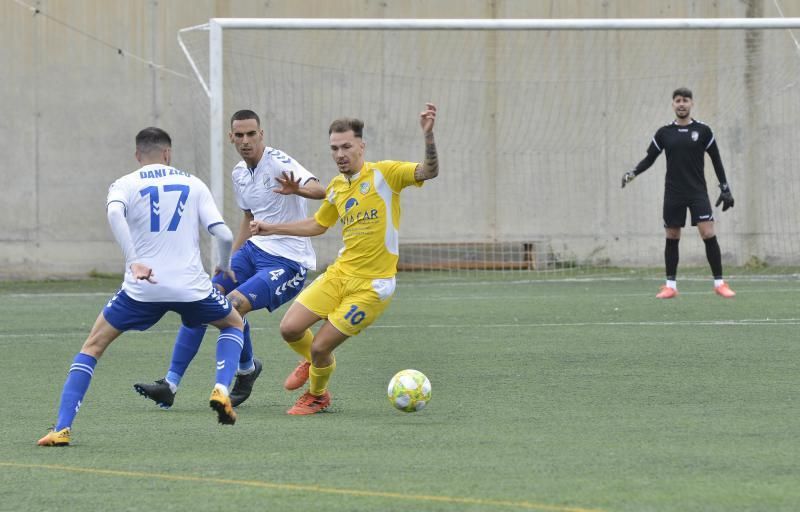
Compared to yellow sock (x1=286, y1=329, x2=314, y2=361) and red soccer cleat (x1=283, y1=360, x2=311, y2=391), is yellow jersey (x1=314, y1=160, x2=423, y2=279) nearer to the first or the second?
yellow sock (x1=286, y1=329, x2=314, y2=361)

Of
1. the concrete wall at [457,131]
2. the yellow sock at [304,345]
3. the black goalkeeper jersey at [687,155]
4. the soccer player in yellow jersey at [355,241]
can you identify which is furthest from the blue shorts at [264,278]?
the concrete wall at [457,131]

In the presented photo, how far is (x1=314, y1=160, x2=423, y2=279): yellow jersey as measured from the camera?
7.74 metres

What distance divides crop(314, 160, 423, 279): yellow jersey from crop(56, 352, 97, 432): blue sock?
1.81 meters

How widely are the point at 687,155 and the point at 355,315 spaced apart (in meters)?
7.27

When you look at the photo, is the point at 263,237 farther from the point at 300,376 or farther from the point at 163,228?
the point at 163,228

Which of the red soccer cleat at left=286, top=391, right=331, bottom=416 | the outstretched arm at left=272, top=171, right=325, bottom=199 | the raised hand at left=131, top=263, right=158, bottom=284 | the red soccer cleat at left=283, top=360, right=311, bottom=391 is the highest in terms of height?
the outstretched arm at left=272, top=171, right=325, bottom=199

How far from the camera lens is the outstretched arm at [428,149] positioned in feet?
24.0

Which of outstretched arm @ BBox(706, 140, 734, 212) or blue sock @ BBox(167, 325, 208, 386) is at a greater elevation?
outstretched arm @ BBox(706, 140, 734, 212)

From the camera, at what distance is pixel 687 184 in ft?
45.8

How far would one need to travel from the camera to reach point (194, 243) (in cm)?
676

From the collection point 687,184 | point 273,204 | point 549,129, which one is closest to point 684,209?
point 687,184

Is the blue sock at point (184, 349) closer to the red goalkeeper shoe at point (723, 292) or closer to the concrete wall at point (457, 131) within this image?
the red goalkeeper shoe at point (723, 292)

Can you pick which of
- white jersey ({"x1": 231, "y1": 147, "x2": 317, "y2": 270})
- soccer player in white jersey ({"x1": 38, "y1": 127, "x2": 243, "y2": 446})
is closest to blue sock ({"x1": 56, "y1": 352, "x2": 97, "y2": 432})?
soccer player in white jersey ({"x1": 38, "y1": 127, "x2": 243, "y2": 446})

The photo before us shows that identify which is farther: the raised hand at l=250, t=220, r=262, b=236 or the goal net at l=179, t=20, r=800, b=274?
the goal net at l=179, t=20, r=800, b=274
